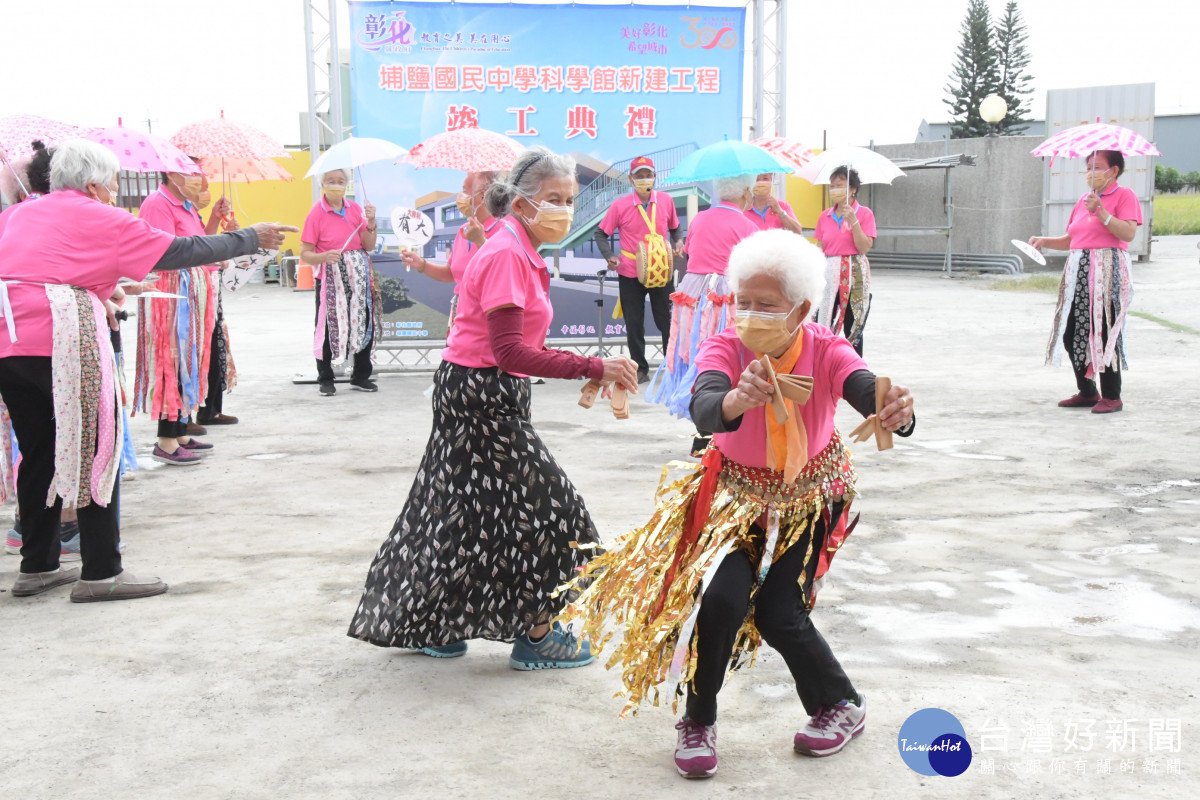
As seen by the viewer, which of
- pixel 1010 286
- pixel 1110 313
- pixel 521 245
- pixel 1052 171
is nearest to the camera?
pixel 521 245

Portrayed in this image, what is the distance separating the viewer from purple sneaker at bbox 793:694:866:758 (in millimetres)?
2871

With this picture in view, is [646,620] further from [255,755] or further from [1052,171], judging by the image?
[1052,171]

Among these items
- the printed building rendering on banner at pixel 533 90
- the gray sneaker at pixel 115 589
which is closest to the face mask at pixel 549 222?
the gray sneaker at pixel 115 589

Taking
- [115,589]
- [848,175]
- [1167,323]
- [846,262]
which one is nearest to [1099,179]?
[848,175]

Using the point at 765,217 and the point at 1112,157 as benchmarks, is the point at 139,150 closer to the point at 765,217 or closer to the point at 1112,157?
the point at 765,217

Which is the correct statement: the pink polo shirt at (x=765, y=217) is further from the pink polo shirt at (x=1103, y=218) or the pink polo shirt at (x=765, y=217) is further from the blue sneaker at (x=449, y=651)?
the blue sneaker at (x=449, y=651)

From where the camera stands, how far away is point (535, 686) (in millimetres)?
3412

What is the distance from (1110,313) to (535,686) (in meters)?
5.91

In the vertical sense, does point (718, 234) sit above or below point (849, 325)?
above

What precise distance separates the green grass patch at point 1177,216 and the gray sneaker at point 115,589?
28.6 meters

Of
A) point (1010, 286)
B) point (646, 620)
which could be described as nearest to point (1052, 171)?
point (1010, 286)

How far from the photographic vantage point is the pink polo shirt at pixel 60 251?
395 cm

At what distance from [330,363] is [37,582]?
202 inches

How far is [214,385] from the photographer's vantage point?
773 cm
